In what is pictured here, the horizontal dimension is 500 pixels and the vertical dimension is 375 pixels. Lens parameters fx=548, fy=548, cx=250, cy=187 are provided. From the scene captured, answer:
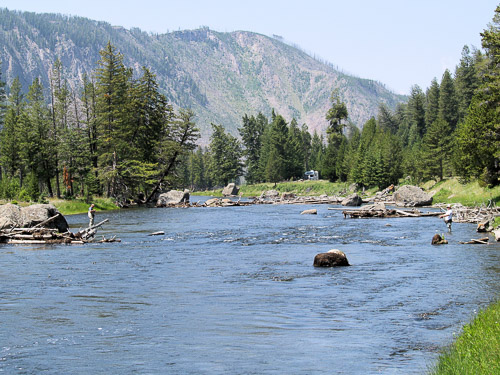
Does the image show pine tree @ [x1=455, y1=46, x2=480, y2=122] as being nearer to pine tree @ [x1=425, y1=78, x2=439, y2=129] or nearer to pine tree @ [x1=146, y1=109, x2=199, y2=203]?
pine tree @ [x1=425, y1=78, x2=439, y2=129]

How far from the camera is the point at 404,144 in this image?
167m

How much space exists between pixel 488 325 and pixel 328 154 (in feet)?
429

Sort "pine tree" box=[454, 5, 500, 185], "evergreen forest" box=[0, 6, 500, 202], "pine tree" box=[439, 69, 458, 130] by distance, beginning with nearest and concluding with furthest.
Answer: "pine tree" box=[454, 5, 500, 185] → "evergreen forest" box=[0, 6, 500, 202] → "pine tree" box=[439, 69, 458, 130]

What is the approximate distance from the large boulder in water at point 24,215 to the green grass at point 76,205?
2645cm

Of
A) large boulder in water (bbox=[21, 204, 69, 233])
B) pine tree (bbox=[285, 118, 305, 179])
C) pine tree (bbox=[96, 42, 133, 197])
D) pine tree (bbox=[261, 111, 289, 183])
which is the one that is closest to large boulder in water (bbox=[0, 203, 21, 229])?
large boulder in water (bbox=[21, 204, 69, 233])

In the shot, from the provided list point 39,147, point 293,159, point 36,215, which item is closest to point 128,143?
point 39,147

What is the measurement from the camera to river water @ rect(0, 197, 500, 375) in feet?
42.0

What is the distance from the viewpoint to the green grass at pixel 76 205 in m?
65.7

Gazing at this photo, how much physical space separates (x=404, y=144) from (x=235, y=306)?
15696 cm

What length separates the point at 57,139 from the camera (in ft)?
257

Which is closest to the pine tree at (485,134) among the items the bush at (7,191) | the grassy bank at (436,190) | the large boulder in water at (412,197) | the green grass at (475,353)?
the grassy bank at (436,190)

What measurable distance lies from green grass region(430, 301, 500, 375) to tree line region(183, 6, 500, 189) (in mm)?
45250

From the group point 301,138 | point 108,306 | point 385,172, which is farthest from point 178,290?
point 301,138

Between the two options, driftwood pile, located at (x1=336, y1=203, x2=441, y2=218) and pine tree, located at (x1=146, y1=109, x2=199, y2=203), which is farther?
pine tree, located at (x1=146, y1=109, x2=199, y2=203)
